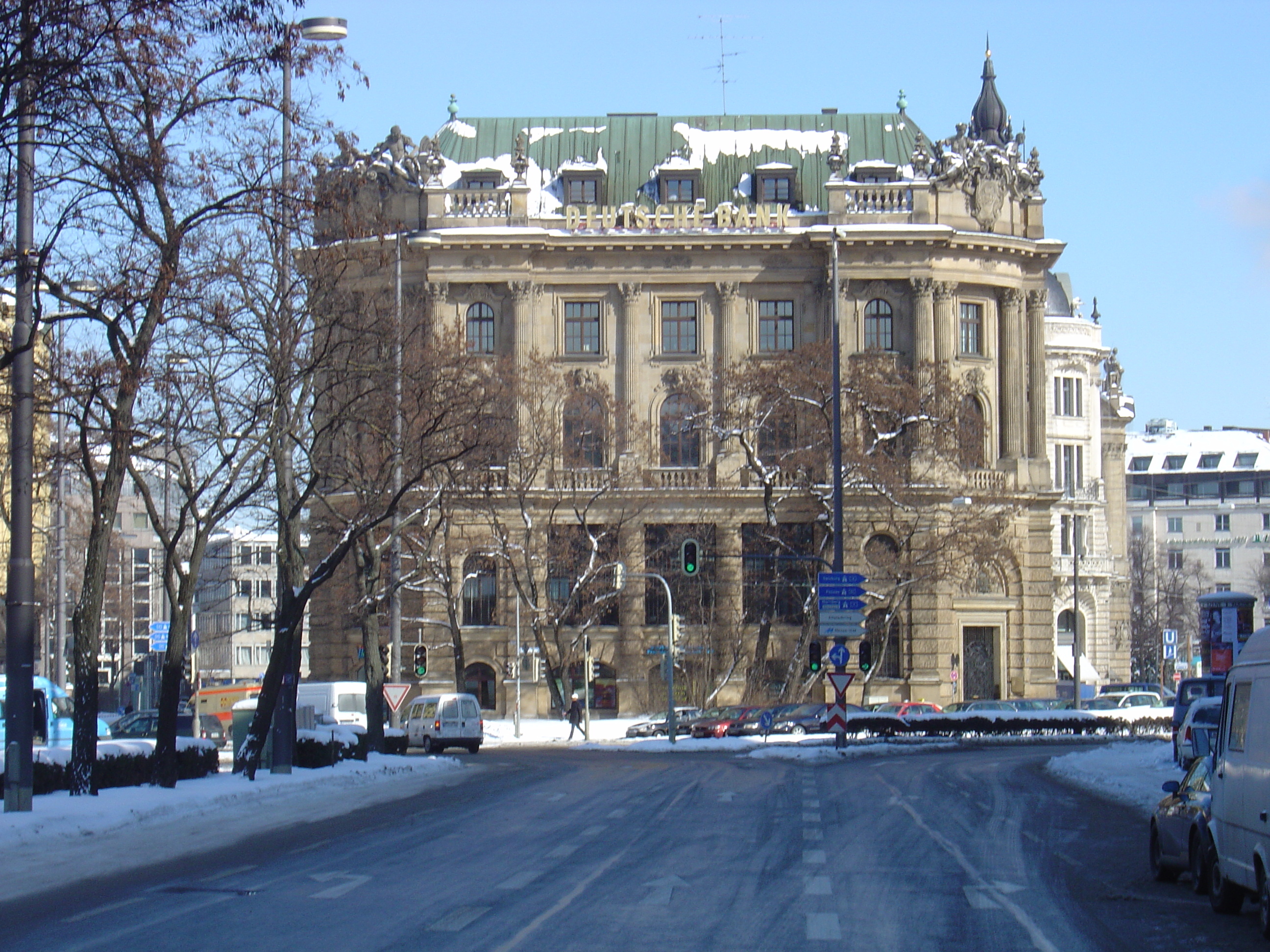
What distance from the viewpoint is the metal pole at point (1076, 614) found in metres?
73.7

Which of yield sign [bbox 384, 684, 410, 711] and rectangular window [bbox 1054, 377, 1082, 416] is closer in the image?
yield sign [bbox 384, 684, 410, 711]

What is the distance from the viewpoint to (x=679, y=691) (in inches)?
2795

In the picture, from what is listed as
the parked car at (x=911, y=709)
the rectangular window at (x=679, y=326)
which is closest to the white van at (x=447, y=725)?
the parked car at (x=911, y=709)

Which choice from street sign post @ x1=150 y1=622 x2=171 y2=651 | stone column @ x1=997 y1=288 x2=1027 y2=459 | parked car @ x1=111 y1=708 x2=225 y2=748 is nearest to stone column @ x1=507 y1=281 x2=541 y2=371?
street sign post @ x1=150 y1=622 x2=171 y2=651

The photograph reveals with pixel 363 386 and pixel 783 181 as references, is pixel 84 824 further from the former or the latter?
pixel 783 181

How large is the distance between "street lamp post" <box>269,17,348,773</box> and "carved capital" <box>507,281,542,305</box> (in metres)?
40.5

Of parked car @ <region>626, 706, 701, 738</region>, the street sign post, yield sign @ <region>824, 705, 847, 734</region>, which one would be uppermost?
the street sign post

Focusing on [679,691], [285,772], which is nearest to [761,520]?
[679,691]

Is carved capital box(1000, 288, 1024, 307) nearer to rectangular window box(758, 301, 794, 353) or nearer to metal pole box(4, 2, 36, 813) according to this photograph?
rectangular window box(758, 301, 794, 353)

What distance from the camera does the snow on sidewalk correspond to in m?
18.0

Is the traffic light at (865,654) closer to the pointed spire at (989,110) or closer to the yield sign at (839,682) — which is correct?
the yield sign at (839,682)

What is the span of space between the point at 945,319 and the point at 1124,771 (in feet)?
137

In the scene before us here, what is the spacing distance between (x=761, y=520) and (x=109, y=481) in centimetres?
4867

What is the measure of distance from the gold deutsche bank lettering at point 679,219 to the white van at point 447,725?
28.5 m
